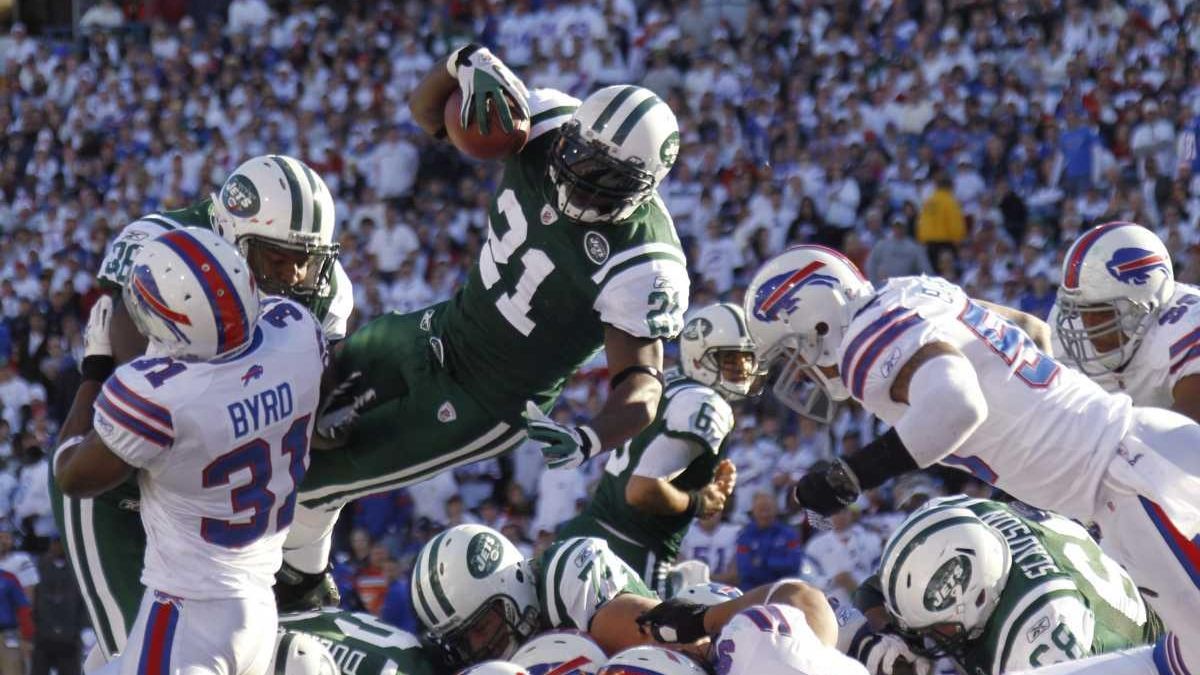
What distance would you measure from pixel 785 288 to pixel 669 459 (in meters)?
2.06

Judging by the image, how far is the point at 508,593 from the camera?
6988 millimetres

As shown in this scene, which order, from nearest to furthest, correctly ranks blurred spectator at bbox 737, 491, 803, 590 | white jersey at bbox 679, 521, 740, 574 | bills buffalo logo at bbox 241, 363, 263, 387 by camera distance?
bills buffalo logo at bbox 241, 363, 263, 387
blurred spectator at bbox 737, 491, 803, 590
white jersey at bbox 679, 521, 740, 574

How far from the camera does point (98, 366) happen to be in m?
6.54

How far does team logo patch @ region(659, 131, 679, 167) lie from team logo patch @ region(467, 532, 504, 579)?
1.48 metres

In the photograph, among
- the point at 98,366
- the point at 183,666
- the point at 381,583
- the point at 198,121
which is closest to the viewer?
the point at 183,666

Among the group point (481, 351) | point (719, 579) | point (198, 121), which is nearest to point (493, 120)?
point (481, 351)

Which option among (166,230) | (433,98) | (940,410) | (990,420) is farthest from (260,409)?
(990,420)

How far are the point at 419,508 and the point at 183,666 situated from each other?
8085 mm

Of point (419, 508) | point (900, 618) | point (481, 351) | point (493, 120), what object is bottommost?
point (419, 508)

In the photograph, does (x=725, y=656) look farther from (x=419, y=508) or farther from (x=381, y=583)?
(x=419, y=508)

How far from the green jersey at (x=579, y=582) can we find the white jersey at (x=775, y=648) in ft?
4.63

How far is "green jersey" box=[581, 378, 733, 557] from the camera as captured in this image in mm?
7938

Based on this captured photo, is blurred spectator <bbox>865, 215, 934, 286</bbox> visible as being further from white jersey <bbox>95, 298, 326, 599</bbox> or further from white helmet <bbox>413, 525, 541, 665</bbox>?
white jersey <bbox>95, 298, 326, 599</bbox>

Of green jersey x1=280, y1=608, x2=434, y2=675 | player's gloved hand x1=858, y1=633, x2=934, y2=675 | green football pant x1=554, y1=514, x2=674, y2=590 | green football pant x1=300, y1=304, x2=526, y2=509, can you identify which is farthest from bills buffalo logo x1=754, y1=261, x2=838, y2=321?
green football pant x1=554, y1=514, x2=674, y2=590
